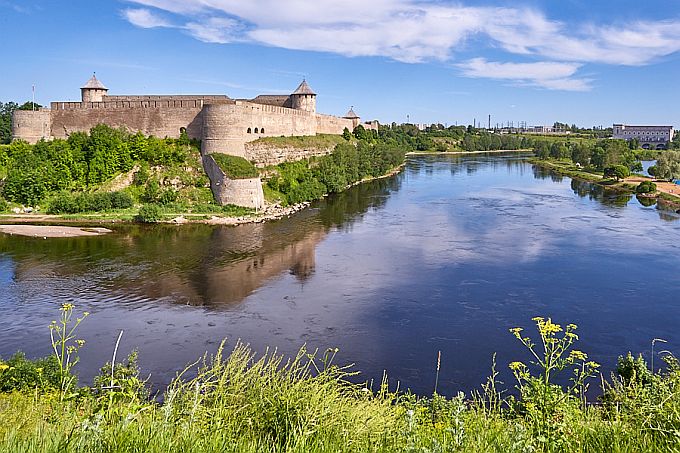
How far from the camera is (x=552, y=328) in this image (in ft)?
9.89

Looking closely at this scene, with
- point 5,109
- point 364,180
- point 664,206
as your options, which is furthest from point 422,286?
point 5,109

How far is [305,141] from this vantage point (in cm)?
2600

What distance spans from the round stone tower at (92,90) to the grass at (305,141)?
23.9 feet

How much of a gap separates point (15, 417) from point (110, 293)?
780 centimetres

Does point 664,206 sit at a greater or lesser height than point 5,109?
lesser

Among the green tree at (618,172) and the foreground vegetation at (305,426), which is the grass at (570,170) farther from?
the foreground vegetation at (305,426)

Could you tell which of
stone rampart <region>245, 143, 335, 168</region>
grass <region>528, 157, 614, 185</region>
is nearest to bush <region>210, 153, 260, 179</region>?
stone rampart <region>245, 143, 335, 168</region>

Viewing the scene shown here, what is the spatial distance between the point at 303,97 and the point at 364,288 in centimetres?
1813

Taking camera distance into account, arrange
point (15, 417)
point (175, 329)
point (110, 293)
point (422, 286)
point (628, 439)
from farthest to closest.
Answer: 1. point (422, 286)
2. point (110, 293)
3. point (175, 329)
4. point (15, 417)
5. point (628, 439)

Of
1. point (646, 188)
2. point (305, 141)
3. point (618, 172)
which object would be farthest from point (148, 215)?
point (618, 172)

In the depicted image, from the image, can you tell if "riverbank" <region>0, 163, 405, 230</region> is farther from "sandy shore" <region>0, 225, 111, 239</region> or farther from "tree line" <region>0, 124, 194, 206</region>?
"tree line" <region>0, 124, 194, 206</region>

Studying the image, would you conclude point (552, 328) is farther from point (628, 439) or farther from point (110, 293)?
point (110, 293)

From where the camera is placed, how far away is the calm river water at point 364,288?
→ 8.20 meters

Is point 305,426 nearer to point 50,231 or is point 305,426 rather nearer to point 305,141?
point 50,231
